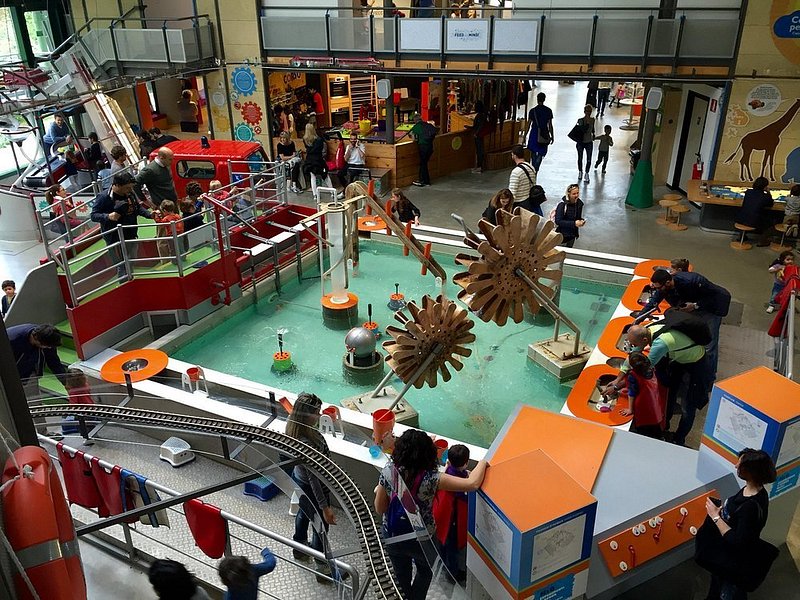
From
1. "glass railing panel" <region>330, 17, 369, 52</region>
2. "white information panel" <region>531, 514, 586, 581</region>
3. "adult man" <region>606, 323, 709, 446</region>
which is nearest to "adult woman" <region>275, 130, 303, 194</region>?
"glass railing panel" <region>330, 17, 369, 52</region>

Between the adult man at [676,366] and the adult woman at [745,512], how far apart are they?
1.79 m

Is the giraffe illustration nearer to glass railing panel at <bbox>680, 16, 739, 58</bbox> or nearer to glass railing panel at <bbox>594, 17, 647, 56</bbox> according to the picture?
glass railing panel at <bbox>680, 16, 739, 58</bbox>

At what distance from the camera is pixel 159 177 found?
29.7ft

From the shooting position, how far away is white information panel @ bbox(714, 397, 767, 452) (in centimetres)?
443

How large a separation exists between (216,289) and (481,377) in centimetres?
378

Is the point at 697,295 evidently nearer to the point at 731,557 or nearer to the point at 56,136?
the point at 731,557

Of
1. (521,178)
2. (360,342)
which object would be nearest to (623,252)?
(521,178)

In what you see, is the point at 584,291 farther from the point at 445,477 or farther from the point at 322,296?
the point at 445,477

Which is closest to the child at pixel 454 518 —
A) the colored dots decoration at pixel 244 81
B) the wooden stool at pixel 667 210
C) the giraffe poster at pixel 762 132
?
the wooden stool at pixel 667 210

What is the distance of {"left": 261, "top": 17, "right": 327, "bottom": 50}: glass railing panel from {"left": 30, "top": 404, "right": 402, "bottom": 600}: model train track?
12.1 meters

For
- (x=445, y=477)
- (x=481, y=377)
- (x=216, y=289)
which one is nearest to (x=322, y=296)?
(x=216, y=289)

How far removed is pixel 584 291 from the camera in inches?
392

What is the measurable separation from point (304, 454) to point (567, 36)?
459 inches

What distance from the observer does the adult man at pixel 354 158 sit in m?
Answer: 15.2
